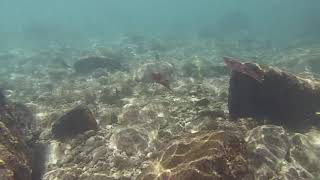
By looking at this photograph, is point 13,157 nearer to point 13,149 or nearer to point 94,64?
point 13,149

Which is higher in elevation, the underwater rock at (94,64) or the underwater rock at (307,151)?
the underwater rock at (307,151)

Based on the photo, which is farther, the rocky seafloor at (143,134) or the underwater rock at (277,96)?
the underwater rock at (277,96)

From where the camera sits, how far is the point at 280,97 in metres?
11.7

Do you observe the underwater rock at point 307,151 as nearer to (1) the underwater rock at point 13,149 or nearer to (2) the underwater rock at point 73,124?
(2) the underwater rock at point 73,124

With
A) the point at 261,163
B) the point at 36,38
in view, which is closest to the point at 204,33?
the point at 36,38

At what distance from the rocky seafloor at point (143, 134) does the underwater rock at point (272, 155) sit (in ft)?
0.08

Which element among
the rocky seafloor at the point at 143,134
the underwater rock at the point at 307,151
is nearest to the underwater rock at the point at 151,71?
the rocky seafloor at the point at 143,134

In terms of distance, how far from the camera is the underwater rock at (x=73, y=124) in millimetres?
12352

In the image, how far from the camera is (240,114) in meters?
12.2

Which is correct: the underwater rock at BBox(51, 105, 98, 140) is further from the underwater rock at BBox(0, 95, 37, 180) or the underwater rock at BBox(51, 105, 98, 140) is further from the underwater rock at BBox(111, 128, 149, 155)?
the underwater rock at BBox(111, 128, 149, 155)

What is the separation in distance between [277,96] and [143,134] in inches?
165

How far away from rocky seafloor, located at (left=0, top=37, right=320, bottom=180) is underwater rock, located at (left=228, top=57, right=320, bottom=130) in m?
0.37

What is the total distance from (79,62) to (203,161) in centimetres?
1827

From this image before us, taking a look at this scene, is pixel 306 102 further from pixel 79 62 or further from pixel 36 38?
pixel 36 38
